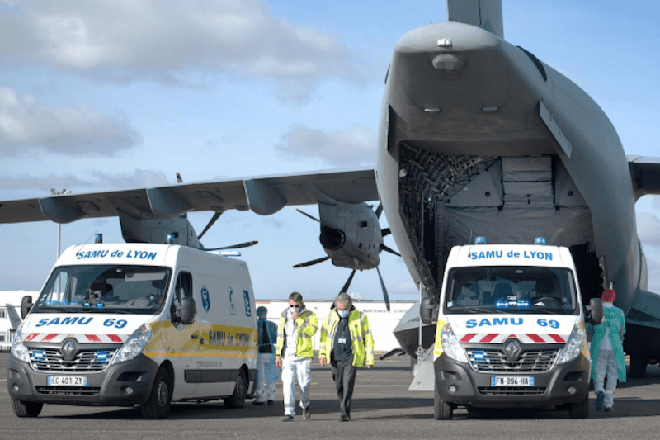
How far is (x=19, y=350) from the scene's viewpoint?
11.3 meters

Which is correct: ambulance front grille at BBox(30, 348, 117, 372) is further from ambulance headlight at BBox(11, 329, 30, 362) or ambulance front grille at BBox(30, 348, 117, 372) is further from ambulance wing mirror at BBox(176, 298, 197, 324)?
ambulance wing mirror at BBox(176, 298, 197, 324)

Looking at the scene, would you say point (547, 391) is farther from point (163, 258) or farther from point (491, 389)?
point (163, 258)

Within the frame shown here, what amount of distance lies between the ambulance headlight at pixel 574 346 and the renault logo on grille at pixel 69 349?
17.8ft

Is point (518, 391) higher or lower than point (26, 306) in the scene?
lower

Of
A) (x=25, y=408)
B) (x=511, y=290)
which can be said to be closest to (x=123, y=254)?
(x=25, y=408)

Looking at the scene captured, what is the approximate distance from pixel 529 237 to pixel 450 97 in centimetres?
467

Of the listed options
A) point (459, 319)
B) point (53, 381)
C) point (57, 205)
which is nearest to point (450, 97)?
point (459, 319)

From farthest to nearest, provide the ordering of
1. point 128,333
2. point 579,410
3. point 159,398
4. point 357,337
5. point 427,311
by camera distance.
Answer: point 427,311 < point 357,337 < point 159,398 < point 579,410 < point 128,333

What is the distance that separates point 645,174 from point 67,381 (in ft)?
38.5

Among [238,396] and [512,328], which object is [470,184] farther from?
[512,328]

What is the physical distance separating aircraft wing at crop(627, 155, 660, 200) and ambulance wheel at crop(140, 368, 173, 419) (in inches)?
385

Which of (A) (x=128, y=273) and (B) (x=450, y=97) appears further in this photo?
(B) (x=450, y=97)

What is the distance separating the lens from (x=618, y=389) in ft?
61.3

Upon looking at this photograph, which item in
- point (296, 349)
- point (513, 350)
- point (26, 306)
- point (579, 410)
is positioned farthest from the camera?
point (26, 306)
